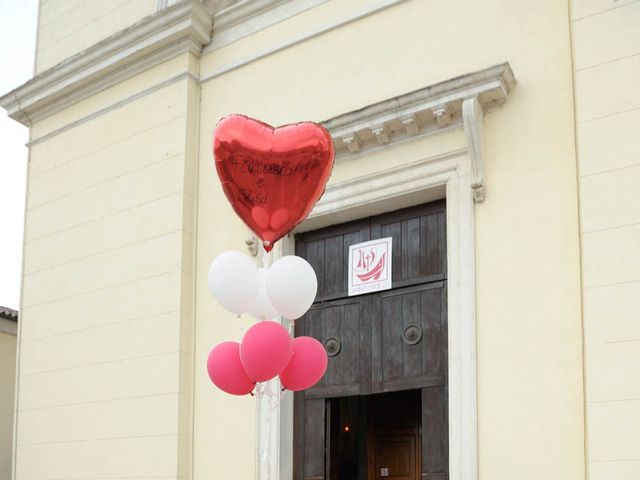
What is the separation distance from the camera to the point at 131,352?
906 cm

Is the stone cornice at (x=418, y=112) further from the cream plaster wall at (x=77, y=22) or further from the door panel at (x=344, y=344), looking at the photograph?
the cream plaster wall at (x=77, y=22)

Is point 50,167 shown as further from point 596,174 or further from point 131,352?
point 596,174

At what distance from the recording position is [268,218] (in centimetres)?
619

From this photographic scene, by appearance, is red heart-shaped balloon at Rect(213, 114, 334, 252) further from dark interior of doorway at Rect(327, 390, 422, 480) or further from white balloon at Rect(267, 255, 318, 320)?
dark interior of doorway at Rect(327, 390, 422, 480)

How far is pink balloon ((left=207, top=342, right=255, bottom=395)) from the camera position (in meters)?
6.06

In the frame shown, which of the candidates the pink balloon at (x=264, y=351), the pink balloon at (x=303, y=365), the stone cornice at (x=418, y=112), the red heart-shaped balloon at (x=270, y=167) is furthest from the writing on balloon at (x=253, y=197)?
the stone cornice at (x=418, y=112)

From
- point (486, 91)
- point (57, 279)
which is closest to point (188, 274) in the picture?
point (57, 279)

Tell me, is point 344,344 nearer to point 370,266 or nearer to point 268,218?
point 370,266

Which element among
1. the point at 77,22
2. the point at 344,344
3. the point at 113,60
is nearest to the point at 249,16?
the point at 113,60

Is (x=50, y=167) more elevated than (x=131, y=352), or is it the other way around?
(x=50, y=167)

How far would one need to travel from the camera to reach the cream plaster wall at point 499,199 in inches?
264

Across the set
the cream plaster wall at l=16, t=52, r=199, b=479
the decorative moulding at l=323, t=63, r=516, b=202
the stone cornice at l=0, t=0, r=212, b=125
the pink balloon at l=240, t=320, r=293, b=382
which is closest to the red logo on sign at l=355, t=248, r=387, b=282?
the decorative moulding at l=323, t=63, r=516, b=202

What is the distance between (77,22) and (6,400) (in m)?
5.37

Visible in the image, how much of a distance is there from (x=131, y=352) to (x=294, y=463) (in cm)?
191
